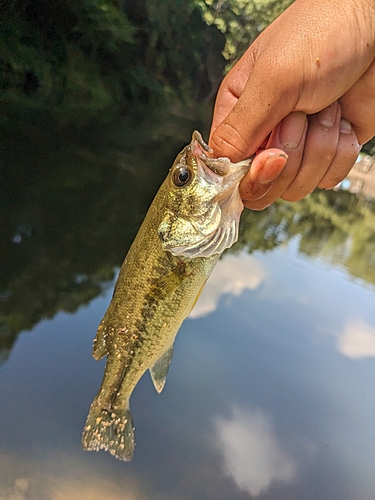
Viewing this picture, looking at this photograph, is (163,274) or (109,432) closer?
(163,274)

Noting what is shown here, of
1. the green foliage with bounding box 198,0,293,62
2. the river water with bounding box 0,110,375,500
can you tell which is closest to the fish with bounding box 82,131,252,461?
the river water with bounding box 0,110,375,500

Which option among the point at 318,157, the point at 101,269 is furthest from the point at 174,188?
the point at 101,269

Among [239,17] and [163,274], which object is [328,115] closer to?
[163,274]

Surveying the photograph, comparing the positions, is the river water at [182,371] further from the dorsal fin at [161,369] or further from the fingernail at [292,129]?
the fingernail at [292,129]

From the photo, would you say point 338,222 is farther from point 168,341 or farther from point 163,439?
point 168,341

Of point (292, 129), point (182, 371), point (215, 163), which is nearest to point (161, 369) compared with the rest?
point (215, 163)

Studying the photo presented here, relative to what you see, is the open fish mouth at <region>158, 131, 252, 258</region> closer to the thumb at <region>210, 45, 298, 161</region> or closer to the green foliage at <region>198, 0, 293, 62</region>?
the thumb at <region>210, 45, 298, 161</region>
